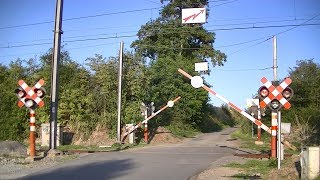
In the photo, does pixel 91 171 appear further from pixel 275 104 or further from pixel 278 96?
pixel 278 96

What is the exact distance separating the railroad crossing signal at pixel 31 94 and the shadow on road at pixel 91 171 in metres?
3.25

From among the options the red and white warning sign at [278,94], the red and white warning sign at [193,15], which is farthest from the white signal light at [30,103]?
the red and white warning sign at [278,94]

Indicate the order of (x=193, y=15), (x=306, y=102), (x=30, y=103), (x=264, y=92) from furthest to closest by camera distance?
(x=306, y=102) → (x=193, y=15) → (x=30, y=103) → (x=264, y=92)

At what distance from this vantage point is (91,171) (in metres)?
13.0

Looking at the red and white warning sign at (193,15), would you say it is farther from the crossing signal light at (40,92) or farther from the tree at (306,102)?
the tree at (306,102)

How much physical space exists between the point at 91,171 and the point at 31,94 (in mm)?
4734

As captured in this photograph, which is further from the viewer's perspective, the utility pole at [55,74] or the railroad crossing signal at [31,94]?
the utility pole at [55,74]

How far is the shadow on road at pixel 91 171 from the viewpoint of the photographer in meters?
11.8

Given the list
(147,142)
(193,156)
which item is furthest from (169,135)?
(193,156)

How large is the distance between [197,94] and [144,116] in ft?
46.8

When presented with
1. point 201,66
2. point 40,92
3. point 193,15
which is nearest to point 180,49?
point 193,15

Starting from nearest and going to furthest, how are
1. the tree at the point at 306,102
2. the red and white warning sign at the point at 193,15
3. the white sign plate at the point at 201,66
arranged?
the white sign plate at the point at 201,66 → the red and white warning sign at the point at 193,15 → the tree at the point at 306,102

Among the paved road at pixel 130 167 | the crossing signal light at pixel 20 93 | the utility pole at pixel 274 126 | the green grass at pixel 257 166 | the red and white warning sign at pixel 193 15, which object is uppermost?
the red and white warning sign at pixel 193 15

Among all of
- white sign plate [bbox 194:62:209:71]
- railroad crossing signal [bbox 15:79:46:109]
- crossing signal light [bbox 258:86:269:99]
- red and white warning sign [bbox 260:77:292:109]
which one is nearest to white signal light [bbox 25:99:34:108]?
railroad crossing signal [bbox 15:79:46:109]
